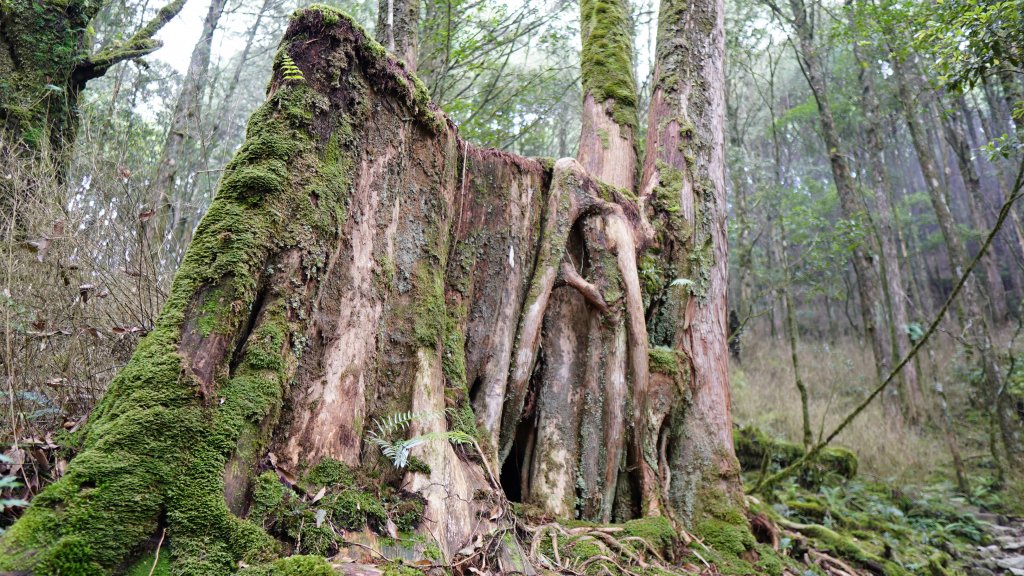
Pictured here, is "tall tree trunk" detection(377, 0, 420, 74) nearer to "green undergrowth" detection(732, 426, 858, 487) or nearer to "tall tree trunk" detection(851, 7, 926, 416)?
"green undergrowth" detection(732, 426, 858, 487)

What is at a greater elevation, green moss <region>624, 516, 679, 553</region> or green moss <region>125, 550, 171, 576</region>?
green moss <region>125, 550, 171, 576</region>

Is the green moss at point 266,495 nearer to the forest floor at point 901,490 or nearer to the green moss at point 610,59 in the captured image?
the green moss at point 610,59

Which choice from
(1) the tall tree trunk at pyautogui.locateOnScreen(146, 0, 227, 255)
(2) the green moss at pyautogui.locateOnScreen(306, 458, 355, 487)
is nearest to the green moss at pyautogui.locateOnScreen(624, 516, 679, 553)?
(2) the green moss at pyautogui.locateOnScreen(306, 458, 355, 487)

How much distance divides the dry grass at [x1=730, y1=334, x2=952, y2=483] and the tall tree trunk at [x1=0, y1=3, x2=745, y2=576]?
3464mm

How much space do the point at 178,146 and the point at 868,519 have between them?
10.6 m

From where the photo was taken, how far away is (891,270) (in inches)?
486

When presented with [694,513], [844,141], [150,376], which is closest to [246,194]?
[150,376]

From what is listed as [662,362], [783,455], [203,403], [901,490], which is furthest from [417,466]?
[901,490]

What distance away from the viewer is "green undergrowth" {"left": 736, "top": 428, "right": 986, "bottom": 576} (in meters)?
4.92

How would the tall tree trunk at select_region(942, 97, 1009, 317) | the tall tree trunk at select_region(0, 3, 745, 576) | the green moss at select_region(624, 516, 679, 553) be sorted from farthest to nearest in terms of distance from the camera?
the tall tree trunk at select_region(942, 97, 1009, 317) < the green moss at select_region(624, 516, 679, 553) < the tall tree trunk at select_region(0, 3, 745, 576)

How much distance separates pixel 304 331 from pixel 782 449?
7315 mm

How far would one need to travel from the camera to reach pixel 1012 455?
8.10m

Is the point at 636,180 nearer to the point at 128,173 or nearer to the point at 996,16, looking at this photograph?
the point at 996,16

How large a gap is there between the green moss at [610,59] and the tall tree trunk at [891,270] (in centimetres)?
619
